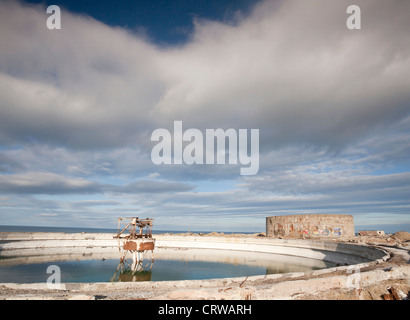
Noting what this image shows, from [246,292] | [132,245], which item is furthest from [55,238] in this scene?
[246,292]

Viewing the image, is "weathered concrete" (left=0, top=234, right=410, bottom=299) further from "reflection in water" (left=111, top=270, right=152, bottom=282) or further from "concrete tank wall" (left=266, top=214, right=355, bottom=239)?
"reflection in water" (left=111, top=270, right=152, bottom=282)

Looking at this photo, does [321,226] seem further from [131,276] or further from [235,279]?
[235,279]

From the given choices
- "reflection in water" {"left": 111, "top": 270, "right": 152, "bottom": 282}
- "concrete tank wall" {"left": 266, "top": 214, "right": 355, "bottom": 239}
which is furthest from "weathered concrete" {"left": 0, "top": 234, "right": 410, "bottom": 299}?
"reflection in water" {"left": 111, "top": 270, "right": 152, "bottom": 282}

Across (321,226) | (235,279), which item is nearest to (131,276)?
(235,279)

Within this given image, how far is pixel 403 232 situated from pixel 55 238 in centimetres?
7101

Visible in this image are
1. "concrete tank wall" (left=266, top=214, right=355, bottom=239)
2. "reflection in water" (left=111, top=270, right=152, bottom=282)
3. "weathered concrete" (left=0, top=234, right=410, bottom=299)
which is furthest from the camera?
"concrete tank wall" (left=266, top=214, right=355, bottom=239)

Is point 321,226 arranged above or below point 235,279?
below

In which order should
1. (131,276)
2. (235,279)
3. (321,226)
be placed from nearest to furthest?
(235,279), (131,276), (321,226)

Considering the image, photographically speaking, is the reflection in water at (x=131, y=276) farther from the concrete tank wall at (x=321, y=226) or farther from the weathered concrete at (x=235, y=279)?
the concrete tank wall at (x=321, y=226)

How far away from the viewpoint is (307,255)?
39.3 metres

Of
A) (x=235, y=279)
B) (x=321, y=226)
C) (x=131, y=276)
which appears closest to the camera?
(x=235, y=279)

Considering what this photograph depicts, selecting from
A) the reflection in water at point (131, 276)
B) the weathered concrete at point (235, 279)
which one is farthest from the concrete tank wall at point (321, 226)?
the reflection in water at point (131, 276)
